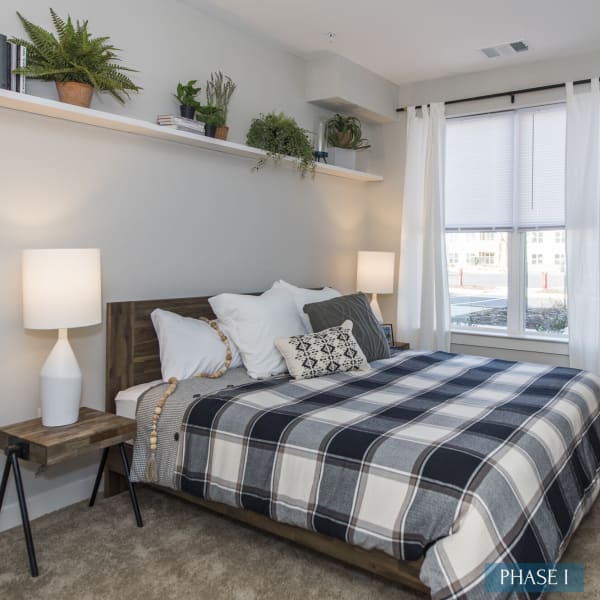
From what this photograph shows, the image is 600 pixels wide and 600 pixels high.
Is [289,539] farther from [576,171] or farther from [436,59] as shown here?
[436,59]

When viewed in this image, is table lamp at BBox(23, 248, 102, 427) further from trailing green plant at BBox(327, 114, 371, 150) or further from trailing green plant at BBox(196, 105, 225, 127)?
trailing green plant at BBox(327, 114, 371, 150)

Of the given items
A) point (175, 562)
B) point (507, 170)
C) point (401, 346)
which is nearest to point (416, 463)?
point (175, 562)

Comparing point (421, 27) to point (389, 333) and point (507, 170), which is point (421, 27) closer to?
point (507, 170)

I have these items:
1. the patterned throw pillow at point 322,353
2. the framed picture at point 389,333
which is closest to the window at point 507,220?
the framed picture at point 389,333

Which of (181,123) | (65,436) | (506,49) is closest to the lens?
(65,436)

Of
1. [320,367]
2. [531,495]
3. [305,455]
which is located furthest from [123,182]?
[531,495]

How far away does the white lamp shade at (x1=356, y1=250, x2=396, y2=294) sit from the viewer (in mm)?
4445

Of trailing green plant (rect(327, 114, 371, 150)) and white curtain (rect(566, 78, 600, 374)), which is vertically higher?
trailing green plant (rect(327, 114, 371, 150))

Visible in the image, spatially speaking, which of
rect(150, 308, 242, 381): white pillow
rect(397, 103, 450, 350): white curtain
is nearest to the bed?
rect(150, 308, 242, 381): white pillow

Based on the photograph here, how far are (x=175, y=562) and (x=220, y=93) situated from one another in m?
2.53

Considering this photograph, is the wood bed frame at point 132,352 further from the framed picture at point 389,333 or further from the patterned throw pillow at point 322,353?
the framed picture at point 389,333

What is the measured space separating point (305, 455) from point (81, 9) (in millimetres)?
2289

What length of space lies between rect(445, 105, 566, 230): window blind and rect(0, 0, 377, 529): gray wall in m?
1.12

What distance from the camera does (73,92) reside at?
2521 millimetres
